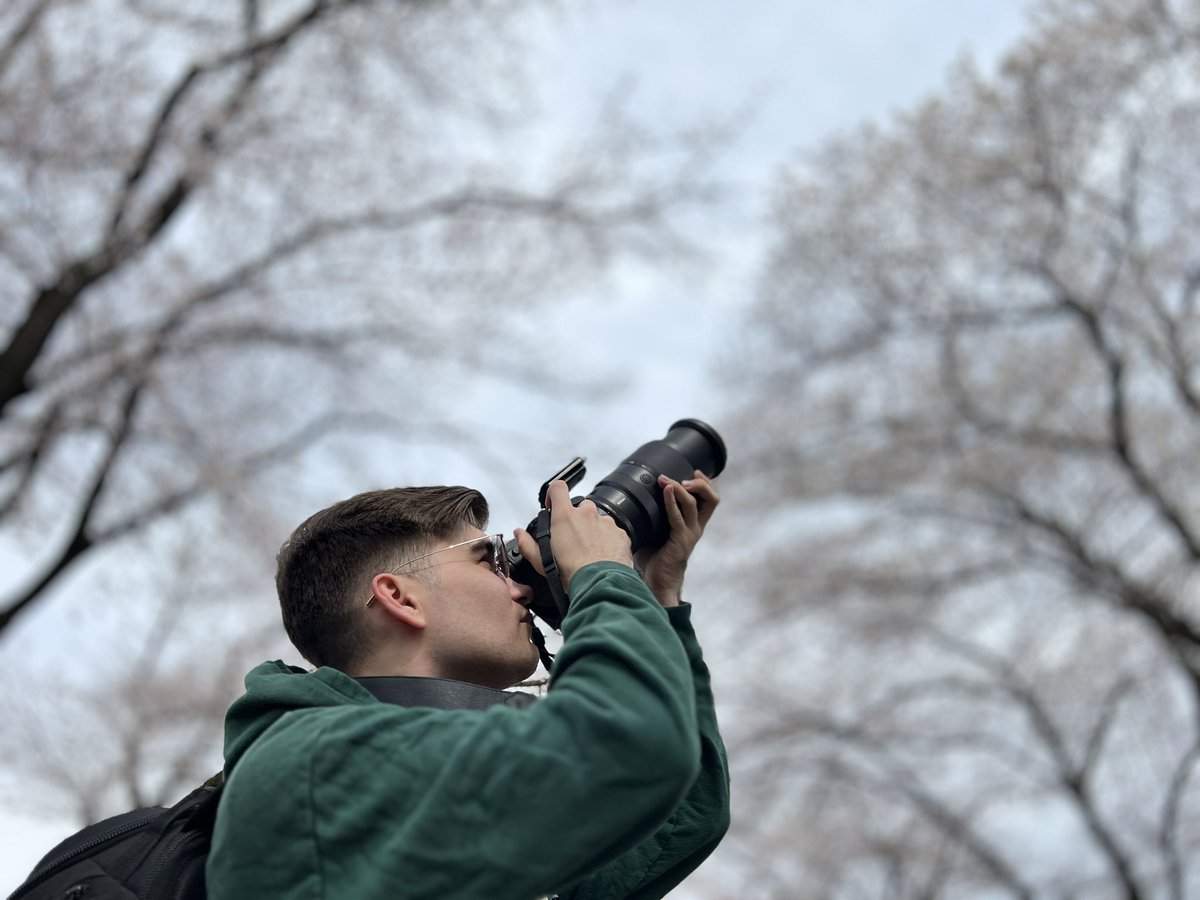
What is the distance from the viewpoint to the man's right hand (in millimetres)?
1698

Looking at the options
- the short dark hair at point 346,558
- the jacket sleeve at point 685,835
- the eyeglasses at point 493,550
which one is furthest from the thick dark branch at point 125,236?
the jacket sleeve at point 685,835

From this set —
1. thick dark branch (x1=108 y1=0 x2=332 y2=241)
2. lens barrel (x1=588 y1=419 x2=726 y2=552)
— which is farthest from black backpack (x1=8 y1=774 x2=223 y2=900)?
thick dark branch (x1=108 y1=0 x2=332 y2=241)

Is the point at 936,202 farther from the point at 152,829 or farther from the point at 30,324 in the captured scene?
the point at 152,829

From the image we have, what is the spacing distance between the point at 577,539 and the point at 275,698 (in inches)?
18.0

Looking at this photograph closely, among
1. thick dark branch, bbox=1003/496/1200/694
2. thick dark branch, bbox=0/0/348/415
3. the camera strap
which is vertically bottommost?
the camera strap

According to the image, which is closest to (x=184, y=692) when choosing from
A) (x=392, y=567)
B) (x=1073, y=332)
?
(x=1073, y=332)

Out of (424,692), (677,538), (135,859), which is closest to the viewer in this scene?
(135,859)

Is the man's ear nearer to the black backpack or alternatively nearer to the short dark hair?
the short dark hair

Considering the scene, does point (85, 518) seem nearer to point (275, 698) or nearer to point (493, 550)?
point (493, 550)

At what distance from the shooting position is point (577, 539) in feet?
5.65

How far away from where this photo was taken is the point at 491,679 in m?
1.79

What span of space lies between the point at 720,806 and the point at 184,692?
36.4ft

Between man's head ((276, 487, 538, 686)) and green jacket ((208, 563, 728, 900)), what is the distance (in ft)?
0.88

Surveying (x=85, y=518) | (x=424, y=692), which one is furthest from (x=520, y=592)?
(x=85, y=518)
